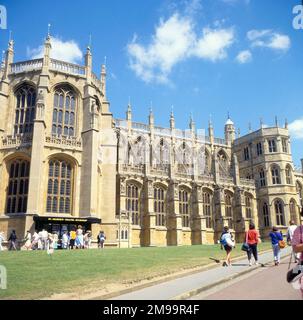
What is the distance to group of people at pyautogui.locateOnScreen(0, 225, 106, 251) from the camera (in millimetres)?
24266

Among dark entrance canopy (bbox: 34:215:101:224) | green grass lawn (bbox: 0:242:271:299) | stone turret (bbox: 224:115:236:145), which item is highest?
stone turret (bbox: 224:115:236:145)

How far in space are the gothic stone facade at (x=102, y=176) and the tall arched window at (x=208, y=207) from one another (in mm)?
133

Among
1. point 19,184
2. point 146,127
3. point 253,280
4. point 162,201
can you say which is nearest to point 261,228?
point 162,201

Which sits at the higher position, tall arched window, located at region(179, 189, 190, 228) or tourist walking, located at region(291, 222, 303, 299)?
tall arched window, located at region(179, 189, 190, 228)

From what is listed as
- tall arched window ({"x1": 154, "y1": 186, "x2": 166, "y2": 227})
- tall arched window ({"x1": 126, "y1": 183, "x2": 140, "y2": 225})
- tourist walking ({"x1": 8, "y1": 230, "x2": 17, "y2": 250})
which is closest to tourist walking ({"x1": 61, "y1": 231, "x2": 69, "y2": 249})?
tourist walking ({"x1": 8, "y1": 230, "x2": 17, "y2": 250})

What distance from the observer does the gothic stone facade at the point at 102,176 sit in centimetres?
2923

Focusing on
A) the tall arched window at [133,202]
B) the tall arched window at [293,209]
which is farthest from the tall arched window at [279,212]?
the tall arched window at [133,202]

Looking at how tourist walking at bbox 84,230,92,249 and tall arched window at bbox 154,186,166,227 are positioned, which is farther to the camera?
tall arched window at bbox 154,186,166,227

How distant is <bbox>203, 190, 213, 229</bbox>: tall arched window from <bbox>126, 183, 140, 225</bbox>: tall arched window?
10.3 metres

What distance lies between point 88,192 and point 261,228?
1157 inches

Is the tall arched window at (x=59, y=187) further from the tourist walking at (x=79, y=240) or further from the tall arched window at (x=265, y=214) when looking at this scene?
the tall arched window at (x=265, y=214)

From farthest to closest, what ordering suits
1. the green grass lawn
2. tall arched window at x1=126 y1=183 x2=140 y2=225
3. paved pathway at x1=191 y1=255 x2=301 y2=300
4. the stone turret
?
the stone turret
tall arched window at x1=126 y1=183 x2=140 y2=225
the green grass lawn
paved pathway at x1=191 y1=255 x2=301 y2=300

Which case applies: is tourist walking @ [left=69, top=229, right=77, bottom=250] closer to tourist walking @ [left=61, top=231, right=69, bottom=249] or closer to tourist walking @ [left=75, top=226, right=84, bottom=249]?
tourist walking @ [left=61, top=231, right=69, bottom=249]

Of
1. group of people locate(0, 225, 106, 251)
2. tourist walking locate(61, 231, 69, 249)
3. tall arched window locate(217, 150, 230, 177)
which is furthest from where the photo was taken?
tall arched window locate(217, 150, 230, 177)
